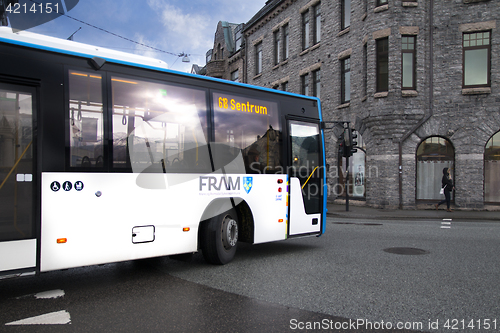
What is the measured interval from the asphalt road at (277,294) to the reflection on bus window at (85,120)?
68.2 inches

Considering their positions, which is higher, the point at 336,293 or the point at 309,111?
the point at 309,111

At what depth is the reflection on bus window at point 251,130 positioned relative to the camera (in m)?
7.09

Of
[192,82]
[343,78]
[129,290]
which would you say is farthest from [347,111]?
[129,290]

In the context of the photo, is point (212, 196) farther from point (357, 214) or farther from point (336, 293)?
point (357, 214)

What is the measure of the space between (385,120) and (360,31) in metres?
4.91

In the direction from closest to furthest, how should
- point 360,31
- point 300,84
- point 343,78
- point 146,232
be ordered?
point 146,232, point 360,31, point 343,78, point 300,84

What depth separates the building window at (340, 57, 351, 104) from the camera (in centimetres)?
2196

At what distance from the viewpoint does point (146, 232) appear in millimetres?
5938

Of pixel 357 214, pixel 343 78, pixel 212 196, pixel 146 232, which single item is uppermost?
pixel 343 78

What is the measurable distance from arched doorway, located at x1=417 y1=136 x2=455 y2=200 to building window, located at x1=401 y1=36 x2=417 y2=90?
271cm

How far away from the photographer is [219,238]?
689 cm

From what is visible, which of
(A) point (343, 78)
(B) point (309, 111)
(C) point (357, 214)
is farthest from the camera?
(A) point (343, 78)

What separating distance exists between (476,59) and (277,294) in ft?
58.5

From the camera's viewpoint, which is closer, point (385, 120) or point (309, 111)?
point (309, 111)
